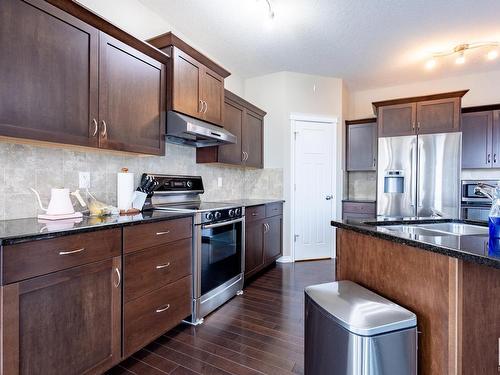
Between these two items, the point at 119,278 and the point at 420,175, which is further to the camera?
the point at 420,175

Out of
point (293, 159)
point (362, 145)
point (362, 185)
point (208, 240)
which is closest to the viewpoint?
point (208, 240)

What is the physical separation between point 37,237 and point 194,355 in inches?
48.1

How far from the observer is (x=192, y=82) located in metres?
2.48

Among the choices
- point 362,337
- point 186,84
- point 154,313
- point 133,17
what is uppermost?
point 133,17

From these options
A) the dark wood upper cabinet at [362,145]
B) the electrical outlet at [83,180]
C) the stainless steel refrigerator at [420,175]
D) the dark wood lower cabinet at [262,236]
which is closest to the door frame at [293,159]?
the dark wood lower cabinet at [262,236]

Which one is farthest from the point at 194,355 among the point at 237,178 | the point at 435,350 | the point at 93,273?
the point at 237,178

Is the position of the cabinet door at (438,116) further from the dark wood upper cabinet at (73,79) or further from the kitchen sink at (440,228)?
the dark wood upper cabinet at (73,79)

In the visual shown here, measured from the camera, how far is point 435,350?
1160 millimetres

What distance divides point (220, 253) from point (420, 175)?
309cm

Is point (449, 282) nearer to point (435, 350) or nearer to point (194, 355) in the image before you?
point (435, 350)

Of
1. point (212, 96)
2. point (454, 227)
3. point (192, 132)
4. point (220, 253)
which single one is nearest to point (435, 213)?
point (454, 227)

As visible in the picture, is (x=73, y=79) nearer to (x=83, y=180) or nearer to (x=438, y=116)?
(x=83, y=180)

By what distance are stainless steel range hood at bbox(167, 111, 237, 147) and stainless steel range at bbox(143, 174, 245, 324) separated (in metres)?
0.39

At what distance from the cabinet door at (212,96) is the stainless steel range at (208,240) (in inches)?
28.0
